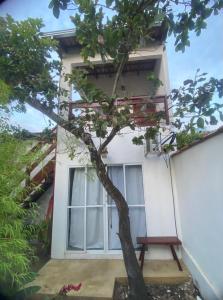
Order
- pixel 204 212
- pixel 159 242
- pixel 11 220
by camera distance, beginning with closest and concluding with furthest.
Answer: pixel 11 220 < pixel 204 212 < pixel 159 242

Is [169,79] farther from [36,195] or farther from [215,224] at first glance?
[36,195]

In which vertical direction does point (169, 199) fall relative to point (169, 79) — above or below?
below

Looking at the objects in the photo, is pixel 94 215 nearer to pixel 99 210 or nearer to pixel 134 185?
pixel 99 210

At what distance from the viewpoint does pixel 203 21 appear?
227 cm

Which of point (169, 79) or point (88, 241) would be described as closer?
point (88, 241)

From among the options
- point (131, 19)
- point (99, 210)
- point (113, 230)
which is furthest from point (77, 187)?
point (131, 19)

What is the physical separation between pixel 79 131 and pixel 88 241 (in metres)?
2.67

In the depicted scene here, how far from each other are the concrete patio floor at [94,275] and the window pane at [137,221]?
60 centimetres

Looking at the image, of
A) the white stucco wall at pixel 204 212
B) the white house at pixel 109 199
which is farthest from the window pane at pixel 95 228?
the white stucco wall at pixel 204 212

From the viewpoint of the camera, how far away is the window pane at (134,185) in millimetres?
5008

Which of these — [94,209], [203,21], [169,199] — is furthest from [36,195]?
[203,21]

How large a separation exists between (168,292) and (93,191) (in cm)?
249

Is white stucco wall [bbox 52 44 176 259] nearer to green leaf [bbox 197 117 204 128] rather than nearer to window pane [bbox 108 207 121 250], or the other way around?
window pane [bbox 108 207 121 250]

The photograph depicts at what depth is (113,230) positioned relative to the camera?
193 inches
